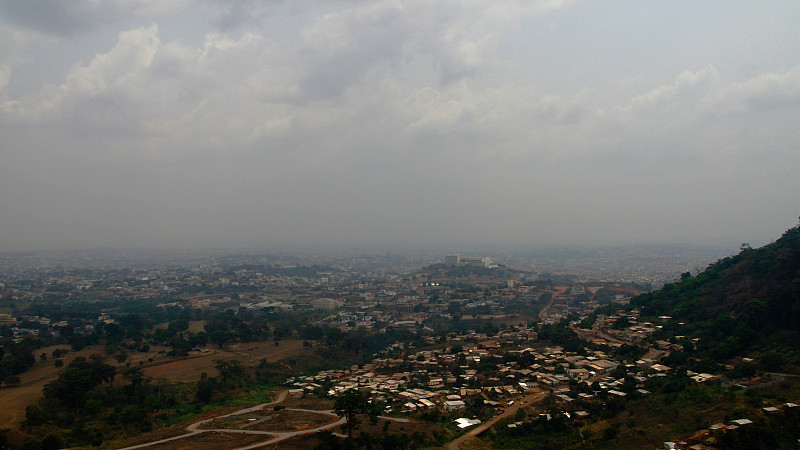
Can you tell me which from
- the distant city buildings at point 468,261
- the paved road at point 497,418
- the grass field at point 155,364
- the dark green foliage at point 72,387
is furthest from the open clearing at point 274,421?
the distant city buildings at point 468,261

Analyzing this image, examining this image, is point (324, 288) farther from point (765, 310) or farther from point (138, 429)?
point (765, 310)

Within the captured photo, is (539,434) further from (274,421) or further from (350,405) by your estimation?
(274,421)

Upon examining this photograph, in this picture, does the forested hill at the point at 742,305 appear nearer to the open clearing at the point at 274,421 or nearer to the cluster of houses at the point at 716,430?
the cluster of houses at the point at 716,430

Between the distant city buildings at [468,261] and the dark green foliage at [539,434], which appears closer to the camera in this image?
the dark green foliage at [539,434]

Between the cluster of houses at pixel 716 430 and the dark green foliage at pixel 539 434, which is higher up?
the cluster of houses at pixel 716 430

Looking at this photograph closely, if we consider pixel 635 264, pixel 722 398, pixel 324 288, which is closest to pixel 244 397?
pixel 722 398

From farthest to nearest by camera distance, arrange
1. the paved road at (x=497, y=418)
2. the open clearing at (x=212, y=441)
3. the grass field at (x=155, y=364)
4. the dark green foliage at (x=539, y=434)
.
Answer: the grass field at (x=155, y=364) → the open clearing at (x=212, y=441) → the paved road at (x=497, y=418) → the dark green foliage at (x=539, y=434)
